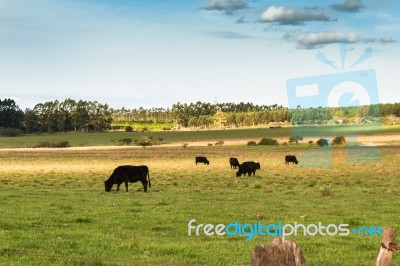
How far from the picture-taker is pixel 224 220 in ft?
56.2

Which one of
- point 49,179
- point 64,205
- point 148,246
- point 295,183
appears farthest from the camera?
point 49,179

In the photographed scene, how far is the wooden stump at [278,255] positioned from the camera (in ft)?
15.3

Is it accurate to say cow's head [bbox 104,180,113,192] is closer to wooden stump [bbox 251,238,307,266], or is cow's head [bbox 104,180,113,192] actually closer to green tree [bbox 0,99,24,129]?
wooden stump [bbox 251,238,307,266]

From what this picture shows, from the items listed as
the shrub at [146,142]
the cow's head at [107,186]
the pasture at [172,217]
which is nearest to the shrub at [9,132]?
the shrub at [146,142]

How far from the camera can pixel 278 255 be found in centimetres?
467

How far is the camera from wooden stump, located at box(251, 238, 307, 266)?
4.67 m

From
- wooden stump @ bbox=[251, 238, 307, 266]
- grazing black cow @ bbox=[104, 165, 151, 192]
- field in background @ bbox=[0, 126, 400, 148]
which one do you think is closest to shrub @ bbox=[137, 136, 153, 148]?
field in background @ bbox=[0, 126, 400, 148]

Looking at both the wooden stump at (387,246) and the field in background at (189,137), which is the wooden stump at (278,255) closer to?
the wooden stump at (387,246)

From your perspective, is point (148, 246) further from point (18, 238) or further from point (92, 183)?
point (92, 183)

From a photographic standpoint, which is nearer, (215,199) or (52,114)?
(215,199)

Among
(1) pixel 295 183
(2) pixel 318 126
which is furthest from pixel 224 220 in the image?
(2) pixel 318 126

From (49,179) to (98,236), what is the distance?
22.4m

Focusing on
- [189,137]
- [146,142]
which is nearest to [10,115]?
[189,137]

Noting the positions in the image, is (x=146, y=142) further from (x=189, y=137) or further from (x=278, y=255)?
(x=278, y=255)
